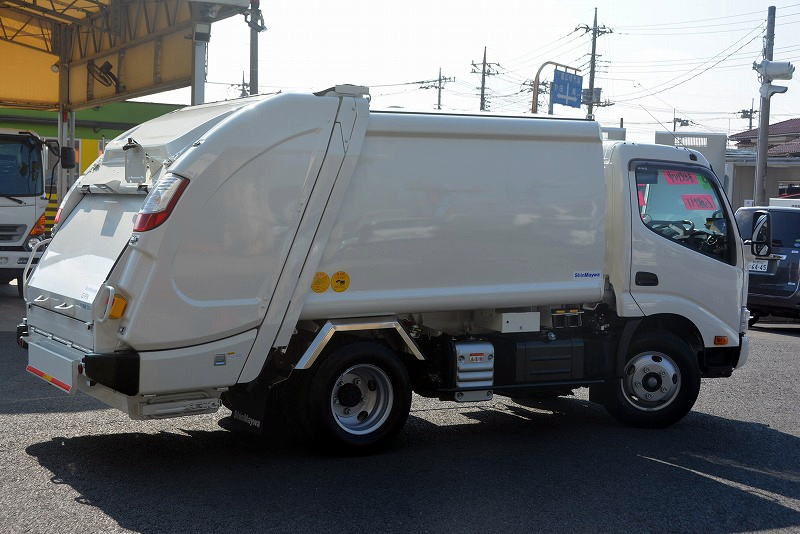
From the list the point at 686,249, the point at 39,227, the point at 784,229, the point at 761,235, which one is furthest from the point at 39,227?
the point at 784,229

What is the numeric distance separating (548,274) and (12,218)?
11381mm

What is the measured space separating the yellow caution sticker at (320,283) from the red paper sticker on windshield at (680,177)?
11.3 feet

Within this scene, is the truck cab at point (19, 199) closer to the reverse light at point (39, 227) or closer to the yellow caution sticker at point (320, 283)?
the reverse light at point (39, 227)

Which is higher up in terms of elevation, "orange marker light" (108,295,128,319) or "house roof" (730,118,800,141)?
"house roof" (730,118,800,141)

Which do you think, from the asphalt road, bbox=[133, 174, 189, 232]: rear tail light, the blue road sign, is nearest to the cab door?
the asphalt road

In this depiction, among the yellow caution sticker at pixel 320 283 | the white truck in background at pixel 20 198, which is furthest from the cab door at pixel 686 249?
the white truck in background at pixel 20 198

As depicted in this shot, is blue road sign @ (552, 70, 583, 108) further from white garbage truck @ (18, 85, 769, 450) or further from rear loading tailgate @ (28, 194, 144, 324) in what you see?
rear loading tailgate @ (28, 194, 144, 324)

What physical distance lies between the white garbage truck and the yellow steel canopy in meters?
9.01

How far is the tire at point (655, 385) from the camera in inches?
339

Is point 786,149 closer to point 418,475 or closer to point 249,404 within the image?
point 418,475

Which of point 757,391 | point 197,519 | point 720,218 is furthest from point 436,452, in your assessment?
point 757,391

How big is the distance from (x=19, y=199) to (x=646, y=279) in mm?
11729

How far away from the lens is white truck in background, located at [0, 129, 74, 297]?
53.4ft

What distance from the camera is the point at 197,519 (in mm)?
5727
